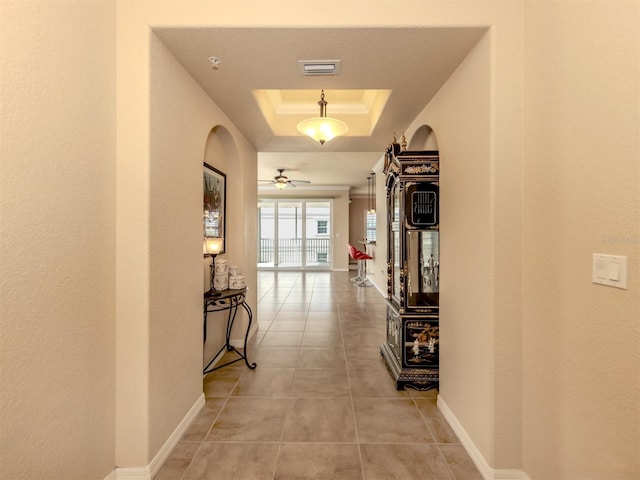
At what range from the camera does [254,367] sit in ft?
9.63

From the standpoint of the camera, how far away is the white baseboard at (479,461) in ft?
5.23

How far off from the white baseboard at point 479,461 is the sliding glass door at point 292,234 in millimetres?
7955

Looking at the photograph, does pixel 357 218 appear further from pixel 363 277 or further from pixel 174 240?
pixel 174 240

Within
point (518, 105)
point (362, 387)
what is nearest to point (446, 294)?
point (362, 387)

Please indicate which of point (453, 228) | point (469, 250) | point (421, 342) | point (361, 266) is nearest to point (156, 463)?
point (421, 342)

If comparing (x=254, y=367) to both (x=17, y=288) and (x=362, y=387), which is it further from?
(x=17, y=288)

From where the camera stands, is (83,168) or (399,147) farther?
(399,147)

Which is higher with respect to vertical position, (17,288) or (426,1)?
(426,1)

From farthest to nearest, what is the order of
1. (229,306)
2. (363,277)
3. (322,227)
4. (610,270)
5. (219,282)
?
(322,227)
(363,277)
(229,306)
(219,282)
(610,270)

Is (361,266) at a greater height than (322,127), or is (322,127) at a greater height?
(322,127)

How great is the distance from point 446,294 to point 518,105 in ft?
4.27

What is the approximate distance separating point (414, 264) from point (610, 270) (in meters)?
1.69

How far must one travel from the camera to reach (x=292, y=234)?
32.8 feet

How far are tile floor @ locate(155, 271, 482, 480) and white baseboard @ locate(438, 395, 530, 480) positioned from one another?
0.13 feet
